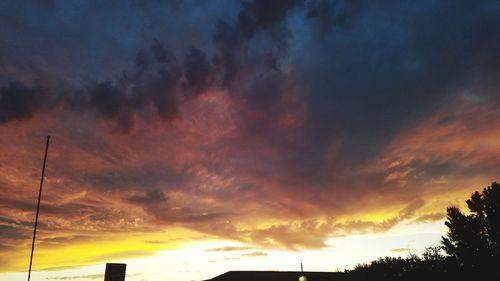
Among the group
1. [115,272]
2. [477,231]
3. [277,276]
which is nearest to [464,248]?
[477,231]

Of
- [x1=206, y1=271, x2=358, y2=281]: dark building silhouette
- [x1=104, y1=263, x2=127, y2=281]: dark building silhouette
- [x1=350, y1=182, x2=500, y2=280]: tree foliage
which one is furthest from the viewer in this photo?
[x1=350, y1=182, x2=500, y2=280]: tree foliage

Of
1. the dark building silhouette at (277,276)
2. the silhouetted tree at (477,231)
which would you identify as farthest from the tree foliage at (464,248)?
the dark building silhouette at (277,276)

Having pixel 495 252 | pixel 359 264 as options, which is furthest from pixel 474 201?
pixel 359 264

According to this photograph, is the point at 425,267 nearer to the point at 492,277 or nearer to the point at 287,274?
the point at 492,277

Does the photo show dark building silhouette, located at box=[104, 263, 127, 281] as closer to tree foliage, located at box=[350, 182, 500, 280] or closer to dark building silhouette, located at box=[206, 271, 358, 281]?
dark building silhouette, located at box=[206, 271, 358, 281]

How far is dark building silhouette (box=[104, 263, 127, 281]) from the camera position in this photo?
7.68 m

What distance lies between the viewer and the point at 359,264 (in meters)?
85.3

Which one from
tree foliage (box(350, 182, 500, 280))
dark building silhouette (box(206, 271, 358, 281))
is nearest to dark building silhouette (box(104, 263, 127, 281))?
dark building silhouette (box(206, 271, 358, 281))

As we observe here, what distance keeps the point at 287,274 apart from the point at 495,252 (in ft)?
138

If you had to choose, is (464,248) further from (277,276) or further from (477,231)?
(277,276)

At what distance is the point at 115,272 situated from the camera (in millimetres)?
7770

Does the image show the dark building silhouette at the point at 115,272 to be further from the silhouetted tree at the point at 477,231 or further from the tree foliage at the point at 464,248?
the silhouetted tree at the point at 477,231

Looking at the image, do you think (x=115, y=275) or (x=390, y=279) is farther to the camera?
(x=390, y=279)

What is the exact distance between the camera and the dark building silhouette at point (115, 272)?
768 cm
